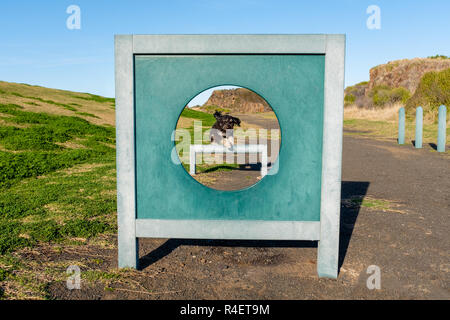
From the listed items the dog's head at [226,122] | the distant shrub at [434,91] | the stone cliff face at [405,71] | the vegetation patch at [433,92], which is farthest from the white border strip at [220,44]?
the stone cliff face at [405,71]

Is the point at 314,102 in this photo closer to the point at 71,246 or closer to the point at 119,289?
the point at 119,289

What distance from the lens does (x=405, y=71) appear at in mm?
51469

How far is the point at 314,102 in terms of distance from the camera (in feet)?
10.4

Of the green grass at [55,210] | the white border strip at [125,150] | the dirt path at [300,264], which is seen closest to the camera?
the dirt path at [300,264]

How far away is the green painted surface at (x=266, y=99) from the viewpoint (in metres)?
3.18

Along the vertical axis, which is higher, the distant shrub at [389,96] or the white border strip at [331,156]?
the distant shrub at [389,96]

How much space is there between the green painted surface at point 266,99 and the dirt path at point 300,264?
48cm

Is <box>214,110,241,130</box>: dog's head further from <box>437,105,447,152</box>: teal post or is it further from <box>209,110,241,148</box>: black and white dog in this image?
<box>437,105,447,152</box>: teal post

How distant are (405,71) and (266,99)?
54.6 m
